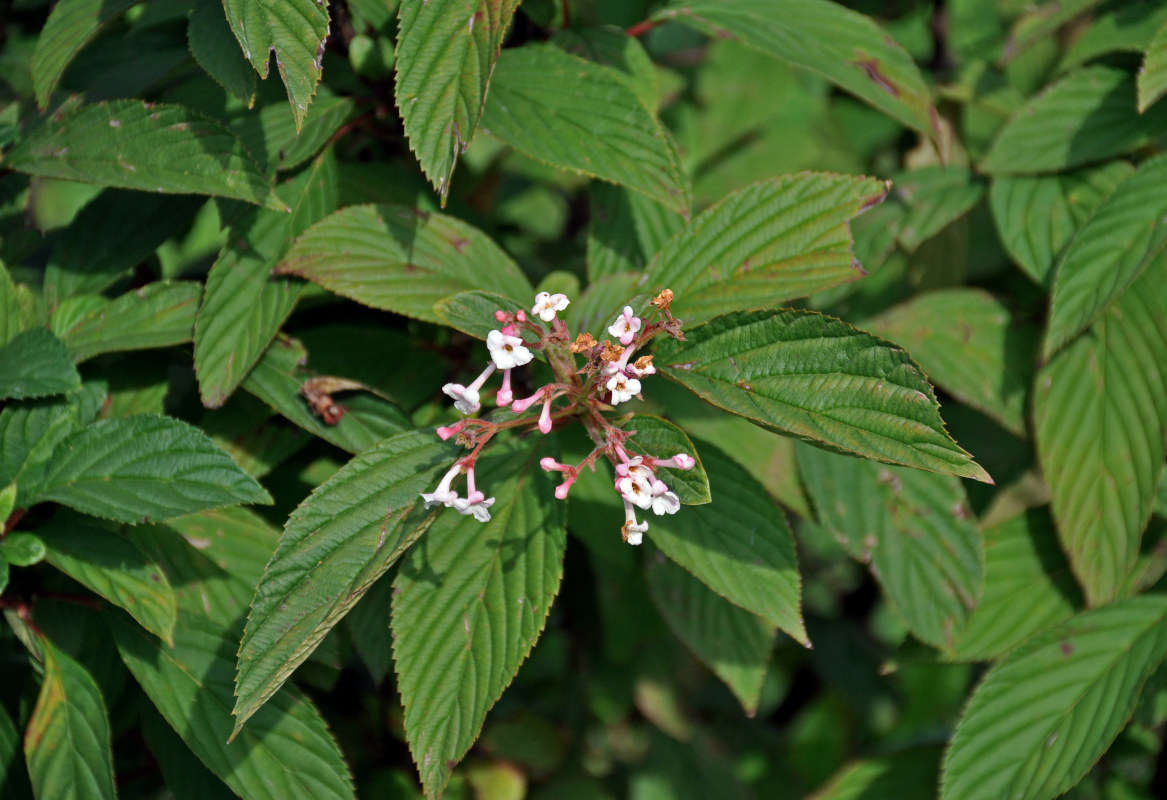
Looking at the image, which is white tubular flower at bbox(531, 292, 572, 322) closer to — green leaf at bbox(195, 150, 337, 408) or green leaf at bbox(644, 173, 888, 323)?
green leaf at bbox(644, 173, 888, 323)

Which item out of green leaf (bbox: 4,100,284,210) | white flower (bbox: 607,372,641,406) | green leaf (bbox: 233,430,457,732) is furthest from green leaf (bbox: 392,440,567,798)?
green leaf (bbox: 4,100,284,210)

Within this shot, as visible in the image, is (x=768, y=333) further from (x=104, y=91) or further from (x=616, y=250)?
(x=104, y=91)

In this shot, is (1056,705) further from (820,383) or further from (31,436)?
(31,436)

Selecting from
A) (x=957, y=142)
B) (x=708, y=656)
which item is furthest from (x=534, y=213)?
(x=708, y=656)

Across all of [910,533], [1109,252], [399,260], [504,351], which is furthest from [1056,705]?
[399,260]

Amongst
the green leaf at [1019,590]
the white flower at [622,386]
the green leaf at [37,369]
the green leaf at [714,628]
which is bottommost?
the green leaf at [714,628]

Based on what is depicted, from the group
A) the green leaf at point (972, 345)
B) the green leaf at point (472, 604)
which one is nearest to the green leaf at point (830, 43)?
the green leaf at point (972, 345)

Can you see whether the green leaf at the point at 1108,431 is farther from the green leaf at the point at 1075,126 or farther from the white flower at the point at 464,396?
the white flower at the point at 464,396
